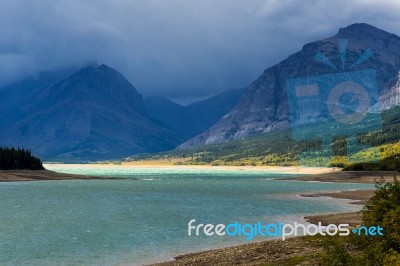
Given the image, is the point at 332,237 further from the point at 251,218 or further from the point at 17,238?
the point at 17,238

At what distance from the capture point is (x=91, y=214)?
289ft

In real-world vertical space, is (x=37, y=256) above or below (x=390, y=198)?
below

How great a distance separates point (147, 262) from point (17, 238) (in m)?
22.9

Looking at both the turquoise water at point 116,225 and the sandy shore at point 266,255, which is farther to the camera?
the turquoise water at point 116,225

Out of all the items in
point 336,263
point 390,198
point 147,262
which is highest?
point 390,198

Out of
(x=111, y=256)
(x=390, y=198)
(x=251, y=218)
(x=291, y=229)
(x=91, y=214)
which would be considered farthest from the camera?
(x=91, y=214)

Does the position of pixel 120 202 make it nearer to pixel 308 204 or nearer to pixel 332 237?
pixel 308 204

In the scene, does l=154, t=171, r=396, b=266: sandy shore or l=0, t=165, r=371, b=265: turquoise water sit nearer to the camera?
l=154, t=171, r=396, b=266: sandy shore

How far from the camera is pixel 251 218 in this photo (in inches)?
3093

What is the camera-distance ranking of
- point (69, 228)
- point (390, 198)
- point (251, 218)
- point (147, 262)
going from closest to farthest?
point (390, 198) → point (147, 262) → point (69, 228) → point (251, 218)

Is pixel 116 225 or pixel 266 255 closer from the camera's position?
pixel 266 255

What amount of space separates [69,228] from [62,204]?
4000 centimetres

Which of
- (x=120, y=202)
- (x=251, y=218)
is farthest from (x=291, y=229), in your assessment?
(x=120, y=202)

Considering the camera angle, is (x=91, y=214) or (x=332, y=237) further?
(x=91, y=214)
